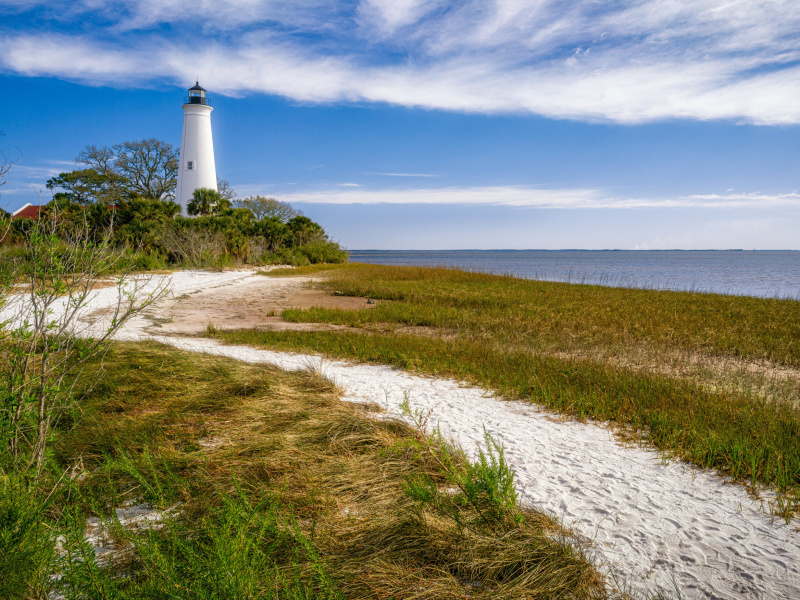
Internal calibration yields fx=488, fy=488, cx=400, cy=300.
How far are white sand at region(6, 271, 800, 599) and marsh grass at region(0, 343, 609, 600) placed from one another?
0.33 m

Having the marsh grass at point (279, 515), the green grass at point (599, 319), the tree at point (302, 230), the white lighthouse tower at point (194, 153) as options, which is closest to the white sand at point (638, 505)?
the marsh grass at point (279, 515)

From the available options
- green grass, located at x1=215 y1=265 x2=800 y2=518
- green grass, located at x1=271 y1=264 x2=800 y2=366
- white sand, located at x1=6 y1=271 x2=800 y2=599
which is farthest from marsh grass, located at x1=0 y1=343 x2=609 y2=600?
green grass, located at x1=271 y1=264 x2=800 y2=366

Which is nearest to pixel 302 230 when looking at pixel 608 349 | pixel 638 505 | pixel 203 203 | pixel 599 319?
pixel 203 203

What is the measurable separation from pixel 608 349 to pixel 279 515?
7.61m

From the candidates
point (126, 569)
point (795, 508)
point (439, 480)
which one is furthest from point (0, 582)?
point (795, 508)

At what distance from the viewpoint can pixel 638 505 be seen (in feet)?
11.0

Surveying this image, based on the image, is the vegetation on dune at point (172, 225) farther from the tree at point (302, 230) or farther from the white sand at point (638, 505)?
the white sand at point (638, 505)

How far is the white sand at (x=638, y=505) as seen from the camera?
8.61ft

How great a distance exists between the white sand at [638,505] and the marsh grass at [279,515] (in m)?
0.33

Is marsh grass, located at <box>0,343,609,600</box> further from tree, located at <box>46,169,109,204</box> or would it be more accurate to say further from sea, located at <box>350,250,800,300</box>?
tree, located at <box>46,169,109,204</box>

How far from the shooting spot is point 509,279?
24.7 meters

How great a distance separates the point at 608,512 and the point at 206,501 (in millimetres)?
2615

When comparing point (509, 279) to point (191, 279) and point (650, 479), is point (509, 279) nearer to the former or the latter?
point (191, 279)

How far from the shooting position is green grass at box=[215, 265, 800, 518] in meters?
4.43
